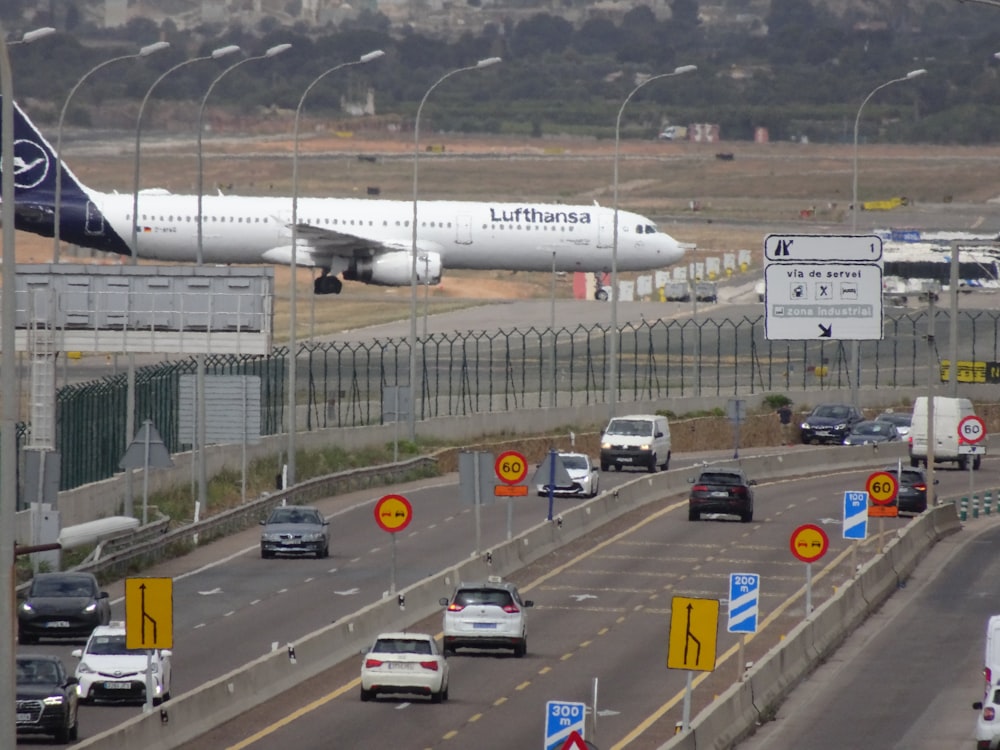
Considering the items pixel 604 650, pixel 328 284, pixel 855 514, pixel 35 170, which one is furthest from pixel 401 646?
pixel 328 284

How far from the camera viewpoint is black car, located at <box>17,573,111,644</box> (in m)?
34.8

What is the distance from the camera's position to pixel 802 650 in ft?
109

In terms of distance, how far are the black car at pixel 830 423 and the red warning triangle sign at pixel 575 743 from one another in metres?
56.5

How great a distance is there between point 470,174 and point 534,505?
13998 cm

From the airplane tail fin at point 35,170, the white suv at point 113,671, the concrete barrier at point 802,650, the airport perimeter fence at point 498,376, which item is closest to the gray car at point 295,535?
the airport perimeter fence at point 498,376

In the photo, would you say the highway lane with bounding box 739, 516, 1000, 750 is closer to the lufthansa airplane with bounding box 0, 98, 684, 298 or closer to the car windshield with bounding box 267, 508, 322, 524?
the car windshield with bounding box 267, 508, 322, 524

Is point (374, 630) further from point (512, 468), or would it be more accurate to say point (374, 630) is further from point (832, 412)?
point (832, 412)

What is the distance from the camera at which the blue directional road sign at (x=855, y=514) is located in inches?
1527

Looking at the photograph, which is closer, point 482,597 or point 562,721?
point 562,721

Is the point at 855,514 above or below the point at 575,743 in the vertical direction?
above

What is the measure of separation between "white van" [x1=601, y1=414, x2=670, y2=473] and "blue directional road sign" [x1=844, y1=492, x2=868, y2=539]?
2233 cm

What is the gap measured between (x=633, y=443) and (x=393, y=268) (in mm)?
30087

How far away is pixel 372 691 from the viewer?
29.4m

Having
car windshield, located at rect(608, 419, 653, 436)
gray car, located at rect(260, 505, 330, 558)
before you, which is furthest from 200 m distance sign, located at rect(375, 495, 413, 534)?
car windshield, located at rect(608, 419, 653, 436)
